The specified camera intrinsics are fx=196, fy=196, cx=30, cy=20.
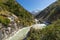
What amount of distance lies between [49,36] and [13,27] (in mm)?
17918

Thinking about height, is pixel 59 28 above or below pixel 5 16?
below

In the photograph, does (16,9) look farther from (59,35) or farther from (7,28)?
(59,35)

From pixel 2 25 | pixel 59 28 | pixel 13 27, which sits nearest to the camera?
pixel 59 28

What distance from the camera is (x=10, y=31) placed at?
2623 cm

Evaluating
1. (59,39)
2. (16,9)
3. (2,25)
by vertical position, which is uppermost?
(16,9)

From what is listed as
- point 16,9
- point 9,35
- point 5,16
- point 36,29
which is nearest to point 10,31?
point 9,35

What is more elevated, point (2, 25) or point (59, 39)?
point (2, 25)

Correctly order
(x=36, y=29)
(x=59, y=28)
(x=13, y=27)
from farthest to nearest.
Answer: (x=13, y=27)
(x=36, y=29)
(x=59, y=28)

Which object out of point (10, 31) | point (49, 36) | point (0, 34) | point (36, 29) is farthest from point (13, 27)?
point (49, 36)

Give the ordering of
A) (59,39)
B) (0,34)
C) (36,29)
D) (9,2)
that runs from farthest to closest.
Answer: (9,2) → (0,34) → (36,29) → (59,39)

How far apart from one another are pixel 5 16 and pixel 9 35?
4162 millimetres

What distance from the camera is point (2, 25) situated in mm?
24969

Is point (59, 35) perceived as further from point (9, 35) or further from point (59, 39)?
point (9, 35)

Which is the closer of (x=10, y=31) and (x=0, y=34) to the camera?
(x=0, y=34)
